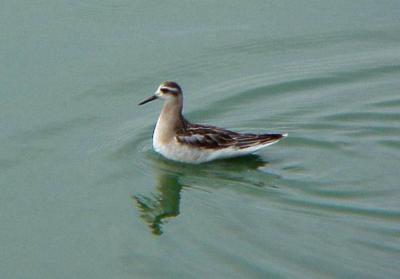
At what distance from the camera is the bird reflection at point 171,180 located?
39.2ft

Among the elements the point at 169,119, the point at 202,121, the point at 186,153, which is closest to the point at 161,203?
the point at 186,153

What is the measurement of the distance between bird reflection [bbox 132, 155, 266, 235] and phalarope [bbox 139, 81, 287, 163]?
11 centimetres

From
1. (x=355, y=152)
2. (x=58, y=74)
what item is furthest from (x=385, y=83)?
(x=58, y=74)

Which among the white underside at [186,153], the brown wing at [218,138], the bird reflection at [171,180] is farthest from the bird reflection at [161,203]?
the brown wing at [218,138]

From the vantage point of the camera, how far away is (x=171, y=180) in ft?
41.5

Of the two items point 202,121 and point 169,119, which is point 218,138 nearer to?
point 169,119

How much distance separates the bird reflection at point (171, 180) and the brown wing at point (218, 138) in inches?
9.9

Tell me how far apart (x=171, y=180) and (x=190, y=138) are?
57cm

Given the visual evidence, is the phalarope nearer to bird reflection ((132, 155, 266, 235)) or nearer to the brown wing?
the brown wing

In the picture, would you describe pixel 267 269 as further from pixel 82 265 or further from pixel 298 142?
pixel 298 142

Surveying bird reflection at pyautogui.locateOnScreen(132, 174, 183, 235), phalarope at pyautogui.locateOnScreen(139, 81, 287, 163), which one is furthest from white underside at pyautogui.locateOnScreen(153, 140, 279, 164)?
bird reflection at pyautogui.locateOnScreen(132, 174, 183, 235)

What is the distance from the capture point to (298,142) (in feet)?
43.1

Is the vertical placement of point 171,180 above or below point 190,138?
below

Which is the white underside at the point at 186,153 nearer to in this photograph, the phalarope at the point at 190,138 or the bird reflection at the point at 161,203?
the phalarope at the point at 190,138
